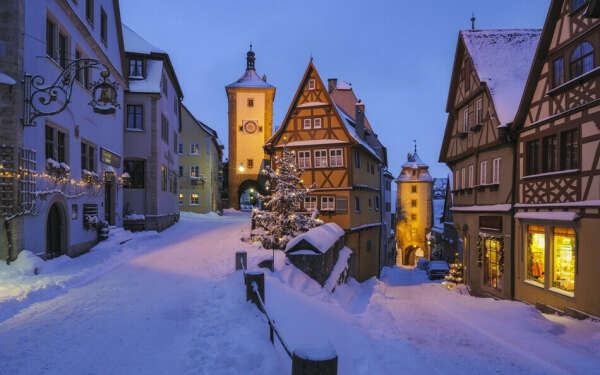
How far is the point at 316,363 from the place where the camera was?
13.8ft

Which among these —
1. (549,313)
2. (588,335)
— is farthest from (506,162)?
(588,335)

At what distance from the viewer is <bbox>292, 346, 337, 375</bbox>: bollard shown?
4.20 m

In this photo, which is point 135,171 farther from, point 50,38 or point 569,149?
point 569,149

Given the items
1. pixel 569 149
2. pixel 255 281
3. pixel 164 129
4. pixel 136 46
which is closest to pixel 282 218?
pixel 255 281

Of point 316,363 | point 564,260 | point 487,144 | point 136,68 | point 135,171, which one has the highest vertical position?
point 136,68

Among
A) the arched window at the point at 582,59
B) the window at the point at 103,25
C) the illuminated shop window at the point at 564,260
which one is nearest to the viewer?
the arched window at the point at 582,59

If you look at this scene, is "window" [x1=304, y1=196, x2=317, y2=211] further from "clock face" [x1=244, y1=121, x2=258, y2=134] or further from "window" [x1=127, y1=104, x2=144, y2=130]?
"clock face" [x1=244, y1=121, x2=258, y2=134]

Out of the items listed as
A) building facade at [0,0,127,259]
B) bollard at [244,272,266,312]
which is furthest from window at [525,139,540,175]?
building facade at [0,0,127,259]

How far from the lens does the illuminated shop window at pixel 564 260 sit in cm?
1191

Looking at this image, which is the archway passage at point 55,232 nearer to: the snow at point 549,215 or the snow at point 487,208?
the snow at point 549,215

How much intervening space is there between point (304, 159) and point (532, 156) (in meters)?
13.8

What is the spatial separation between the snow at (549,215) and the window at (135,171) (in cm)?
2043

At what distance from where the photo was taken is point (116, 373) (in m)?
5.21

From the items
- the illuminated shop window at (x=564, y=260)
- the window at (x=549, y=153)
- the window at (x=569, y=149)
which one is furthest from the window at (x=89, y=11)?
the illuminated shop window at (x=564, y=260)
